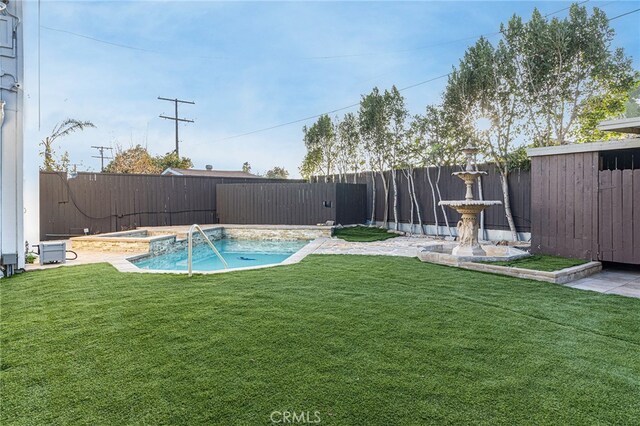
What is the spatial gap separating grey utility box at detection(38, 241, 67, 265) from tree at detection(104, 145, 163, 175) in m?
18.9

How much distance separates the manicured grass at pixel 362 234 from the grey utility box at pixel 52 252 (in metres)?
6.97

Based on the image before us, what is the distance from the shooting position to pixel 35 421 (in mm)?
1868

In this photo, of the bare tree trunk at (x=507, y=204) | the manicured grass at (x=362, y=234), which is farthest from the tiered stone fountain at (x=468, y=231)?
the manicured grass at (x=362, y=234)

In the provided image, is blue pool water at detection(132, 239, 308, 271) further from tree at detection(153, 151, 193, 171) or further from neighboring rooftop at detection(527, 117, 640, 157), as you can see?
tree at detection(153, 151, 193, 171)

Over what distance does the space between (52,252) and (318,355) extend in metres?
6.22

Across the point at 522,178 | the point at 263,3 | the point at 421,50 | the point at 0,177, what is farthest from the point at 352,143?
the point at 0,177

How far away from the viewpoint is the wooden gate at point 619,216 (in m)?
5.69

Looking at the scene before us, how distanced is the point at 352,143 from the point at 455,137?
528 cm

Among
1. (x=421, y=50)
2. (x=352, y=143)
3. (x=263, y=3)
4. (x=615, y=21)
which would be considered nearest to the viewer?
(x=615, y=21)

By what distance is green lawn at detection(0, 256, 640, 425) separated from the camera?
1.99m

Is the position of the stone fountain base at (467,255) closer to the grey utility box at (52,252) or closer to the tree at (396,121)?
the tree at (396,121)

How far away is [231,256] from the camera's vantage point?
10531mm

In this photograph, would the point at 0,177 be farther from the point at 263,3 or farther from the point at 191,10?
the point at 263,3

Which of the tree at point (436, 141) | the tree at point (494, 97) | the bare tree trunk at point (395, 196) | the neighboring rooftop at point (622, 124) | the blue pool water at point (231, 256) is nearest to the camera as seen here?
the neighboring rooftop at point (622, 124)
